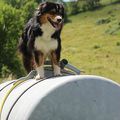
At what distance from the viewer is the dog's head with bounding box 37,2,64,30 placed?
25.9 ft

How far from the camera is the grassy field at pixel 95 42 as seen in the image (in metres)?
57.9

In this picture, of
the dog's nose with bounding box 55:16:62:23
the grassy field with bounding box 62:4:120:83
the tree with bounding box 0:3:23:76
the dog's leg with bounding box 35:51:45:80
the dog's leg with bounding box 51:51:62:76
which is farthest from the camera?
the grassy field with bounding box 62:4:120:83

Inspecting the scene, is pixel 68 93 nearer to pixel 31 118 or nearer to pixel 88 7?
pixel 31 118

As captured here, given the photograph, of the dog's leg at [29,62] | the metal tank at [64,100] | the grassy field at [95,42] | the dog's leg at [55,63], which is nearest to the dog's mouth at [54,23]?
the dog's leg at [55,63]

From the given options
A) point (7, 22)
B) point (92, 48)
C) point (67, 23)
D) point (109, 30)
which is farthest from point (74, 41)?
point (7, 22)

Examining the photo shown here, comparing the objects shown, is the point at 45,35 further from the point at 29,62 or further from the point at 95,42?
the point at 95,42

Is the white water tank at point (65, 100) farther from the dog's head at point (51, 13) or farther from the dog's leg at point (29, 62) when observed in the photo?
the dog's leg at point (29, 62)

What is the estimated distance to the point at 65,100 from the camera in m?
7.19

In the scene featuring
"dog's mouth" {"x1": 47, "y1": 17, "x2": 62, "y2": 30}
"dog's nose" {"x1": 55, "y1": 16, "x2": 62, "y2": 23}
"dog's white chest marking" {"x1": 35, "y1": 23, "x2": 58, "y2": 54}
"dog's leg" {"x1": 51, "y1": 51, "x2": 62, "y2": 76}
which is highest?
"dog's nose" {"x1": 55, "y1": 16, "x2": 62, "y2": 23}

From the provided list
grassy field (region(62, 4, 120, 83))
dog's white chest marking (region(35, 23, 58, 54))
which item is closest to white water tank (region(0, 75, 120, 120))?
dog's white chest marking (region(35, 23, 58, 54))

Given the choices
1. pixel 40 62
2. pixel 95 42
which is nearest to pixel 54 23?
pixel 40 62

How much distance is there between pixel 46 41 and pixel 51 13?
1.47ft

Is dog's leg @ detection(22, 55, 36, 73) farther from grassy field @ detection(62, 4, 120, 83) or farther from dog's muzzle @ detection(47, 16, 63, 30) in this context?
grassy field @ detection(62, 4, 120, 83)

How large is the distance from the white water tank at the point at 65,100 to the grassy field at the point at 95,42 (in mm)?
38582
